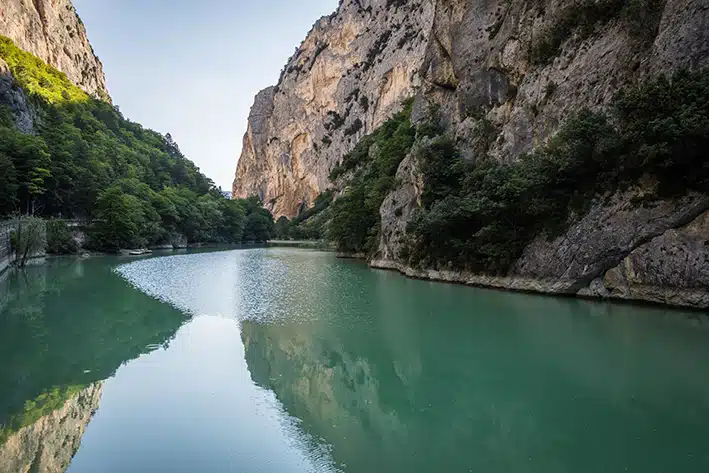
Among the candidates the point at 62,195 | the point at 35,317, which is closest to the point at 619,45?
the point at 35,317

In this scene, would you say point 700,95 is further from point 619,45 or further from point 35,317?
point 35,317

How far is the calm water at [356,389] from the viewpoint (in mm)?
5141

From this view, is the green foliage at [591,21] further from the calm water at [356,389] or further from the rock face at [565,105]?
the calm water at [356,389]

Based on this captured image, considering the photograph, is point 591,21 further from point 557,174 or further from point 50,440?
point 50,440

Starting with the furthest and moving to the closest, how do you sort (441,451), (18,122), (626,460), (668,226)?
1. (18,122)
2. (668,226)
3. (441,451)
4. (626,460)

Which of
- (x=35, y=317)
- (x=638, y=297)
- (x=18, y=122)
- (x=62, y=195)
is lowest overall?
(x=35, y=317)

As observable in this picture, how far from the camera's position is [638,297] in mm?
13906

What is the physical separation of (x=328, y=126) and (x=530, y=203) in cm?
7354

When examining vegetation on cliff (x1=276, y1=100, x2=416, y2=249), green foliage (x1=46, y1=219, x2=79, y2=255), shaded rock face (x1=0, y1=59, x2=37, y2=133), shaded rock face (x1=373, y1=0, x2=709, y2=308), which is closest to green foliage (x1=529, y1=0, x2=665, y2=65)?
shaded rock face (x1=373, y1=0, x2=709, y2=308)

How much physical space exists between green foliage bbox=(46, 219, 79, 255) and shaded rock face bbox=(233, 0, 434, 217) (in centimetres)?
3994

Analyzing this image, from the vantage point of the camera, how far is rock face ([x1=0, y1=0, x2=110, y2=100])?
65750 mm

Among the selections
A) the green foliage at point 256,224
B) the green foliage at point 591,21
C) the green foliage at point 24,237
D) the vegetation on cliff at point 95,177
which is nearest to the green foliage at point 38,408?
the green foliage at point 591,21

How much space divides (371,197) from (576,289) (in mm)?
19356

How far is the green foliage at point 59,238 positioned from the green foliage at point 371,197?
22.3 meters
